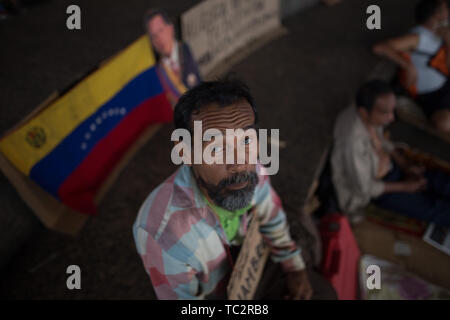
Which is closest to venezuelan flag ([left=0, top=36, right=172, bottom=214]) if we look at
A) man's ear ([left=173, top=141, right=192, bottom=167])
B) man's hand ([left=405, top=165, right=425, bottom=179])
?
man's ear ([left=173, top=141, right=192, bottom=167])

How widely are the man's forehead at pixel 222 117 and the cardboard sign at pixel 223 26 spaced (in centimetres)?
188

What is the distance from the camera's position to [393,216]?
255 cm

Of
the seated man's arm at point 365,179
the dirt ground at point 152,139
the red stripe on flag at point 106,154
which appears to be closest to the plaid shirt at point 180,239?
the dirt ground at point 152,139

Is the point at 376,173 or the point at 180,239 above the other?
the point at 180,239

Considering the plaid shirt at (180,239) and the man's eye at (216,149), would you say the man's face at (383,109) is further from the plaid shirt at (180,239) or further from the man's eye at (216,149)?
the man's eye at (216,149)

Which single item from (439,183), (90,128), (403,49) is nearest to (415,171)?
(439,183)

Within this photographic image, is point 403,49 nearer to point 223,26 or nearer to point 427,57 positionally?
point 427,57

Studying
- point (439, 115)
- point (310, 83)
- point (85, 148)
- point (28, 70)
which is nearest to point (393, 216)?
point (439, 115)

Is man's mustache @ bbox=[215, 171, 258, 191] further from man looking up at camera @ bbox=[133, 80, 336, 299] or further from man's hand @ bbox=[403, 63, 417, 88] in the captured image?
man's hand @ bbox=[403, 63, 417, 88]

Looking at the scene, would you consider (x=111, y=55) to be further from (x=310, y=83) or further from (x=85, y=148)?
(x=310, y=83)

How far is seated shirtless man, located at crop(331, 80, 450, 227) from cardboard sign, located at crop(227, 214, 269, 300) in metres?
1.19

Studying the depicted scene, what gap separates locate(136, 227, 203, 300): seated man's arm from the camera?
117cm

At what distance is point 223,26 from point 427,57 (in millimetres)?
2051

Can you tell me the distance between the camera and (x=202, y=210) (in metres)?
1.20
